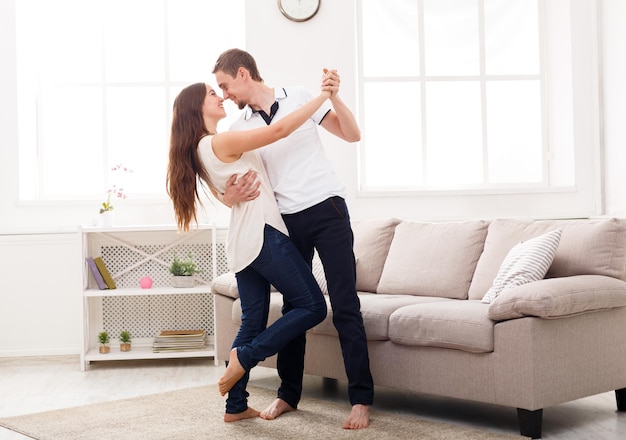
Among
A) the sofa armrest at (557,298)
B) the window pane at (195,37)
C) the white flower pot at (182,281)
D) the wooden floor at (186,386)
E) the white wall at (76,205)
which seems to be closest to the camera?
the sofa armrest at (557,298)

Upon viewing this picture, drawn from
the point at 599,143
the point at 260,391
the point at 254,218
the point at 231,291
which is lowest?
the point at 260,391

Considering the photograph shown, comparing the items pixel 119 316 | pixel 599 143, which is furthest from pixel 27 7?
pixel 599 143

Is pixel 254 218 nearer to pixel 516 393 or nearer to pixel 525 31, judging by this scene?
pixel 516 393

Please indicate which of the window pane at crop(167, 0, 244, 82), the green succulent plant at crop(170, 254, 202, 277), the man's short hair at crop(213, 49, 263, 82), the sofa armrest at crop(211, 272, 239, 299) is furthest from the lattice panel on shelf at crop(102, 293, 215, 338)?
the man's short hair at crop(213, 49, 263, 82)

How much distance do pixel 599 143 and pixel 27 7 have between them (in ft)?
12.5

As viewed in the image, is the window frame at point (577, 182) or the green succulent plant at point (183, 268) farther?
the window frame at point (577, 182)

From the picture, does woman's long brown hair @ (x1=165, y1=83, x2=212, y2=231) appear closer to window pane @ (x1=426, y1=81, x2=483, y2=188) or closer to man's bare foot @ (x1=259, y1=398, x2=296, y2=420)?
man's bare foot @ (x1=259, y1=398, x2=296, y2=420)

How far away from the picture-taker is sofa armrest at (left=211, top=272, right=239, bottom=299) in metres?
4.15

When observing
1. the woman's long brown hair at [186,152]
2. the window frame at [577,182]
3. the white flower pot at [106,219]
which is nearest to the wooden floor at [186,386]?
the white flower pot at [106,219]

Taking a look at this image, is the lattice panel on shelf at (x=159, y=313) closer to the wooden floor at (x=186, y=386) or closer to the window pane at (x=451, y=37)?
the wooden floor at (x=186, y=386)

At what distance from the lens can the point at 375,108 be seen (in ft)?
17.6

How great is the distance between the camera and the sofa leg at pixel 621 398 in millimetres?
3346

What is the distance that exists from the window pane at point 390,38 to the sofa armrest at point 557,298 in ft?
8.43

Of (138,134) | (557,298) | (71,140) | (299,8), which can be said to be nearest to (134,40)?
(138,134)
